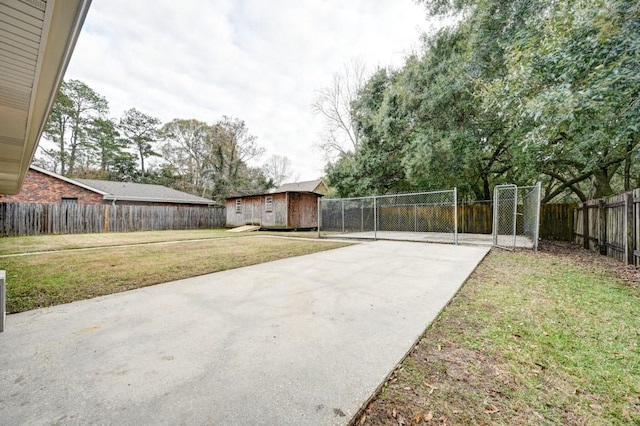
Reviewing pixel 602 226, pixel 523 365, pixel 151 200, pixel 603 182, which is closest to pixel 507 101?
pixel 602 226

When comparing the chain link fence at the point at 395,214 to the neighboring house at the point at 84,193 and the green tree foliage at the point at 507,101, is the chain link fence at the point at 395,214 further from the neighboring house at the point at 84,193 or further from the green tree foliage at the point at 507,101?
the neighboring house at the point at 84,193

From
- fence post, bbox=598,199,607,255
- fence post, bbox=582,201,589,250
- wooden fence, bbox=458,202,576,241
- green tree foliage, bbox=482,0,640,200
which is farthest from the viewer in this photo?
wooden fence, bbox=458,202,576,241

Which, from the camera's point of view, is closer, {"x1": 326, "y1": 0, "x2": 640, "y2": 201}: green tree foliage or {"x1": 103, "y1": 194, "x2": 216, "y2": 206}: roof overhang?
{"x1": 326, "y1": 0, "x2": 640, "y2": 201}: green tree foliage

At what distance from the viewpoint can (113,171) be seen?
2375 centimetres

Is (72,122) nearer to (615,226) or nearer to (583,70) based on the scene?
(583,70)

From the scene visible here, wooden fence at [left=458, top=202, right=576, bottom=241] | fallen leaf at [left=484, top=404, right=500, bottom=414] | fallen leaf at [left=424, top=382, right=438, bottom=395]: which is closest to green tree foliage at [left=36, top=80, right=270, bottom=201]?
wooden fence at [left=458, top=202, right=576, bottom=241]

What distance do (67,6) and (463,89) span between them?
32.7 feet

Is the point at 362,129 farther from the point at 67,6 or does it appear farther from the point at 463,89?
the point at 67,6

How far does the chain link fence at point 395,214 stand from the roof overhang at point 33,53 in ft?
32.7

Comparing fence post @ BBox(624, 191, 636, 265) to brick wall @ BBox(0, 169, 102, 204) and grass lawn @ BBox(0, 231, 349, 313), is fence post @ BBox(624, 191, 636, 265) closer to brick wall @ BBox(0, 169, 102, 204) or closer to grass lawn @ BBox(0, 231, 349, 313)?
grass lawn @ BBox(0, 231, 349, 313)

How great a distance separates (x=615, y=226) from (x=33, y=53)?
9.41 metres

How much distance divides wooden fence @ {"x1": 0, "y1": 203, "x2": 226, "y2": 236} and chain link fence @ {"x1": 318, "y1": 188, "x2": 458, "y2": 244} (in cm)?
903

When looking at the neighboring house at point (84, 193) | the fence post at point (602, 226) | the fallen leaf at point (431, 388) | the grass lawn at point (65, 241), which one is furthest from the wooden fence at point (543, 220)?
the neighboring house at point (84, 193)

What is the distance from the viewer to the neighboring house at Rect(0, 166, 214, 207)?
13148mm
